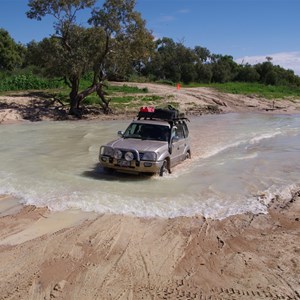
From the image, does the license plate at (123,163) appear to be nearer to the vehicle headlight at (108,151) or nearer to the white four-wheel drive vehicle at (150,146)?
the white four-wheel drive vehicle at (150,146)

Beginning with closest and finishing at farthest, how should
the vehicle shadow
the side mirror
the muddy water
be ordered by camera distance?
the muddy water → the vehicle shadow → the side mirror

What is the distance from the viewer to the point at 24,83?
37625 millimetres

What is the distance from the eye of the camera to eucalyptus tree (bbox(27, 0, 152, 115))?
27609mm

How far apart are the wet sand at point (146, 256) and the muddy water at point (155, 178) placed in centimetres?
70

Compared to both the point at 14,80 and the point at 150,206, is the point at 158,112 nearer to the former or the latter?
the point at 150,206

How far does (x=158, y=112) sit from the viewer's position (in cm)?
1327

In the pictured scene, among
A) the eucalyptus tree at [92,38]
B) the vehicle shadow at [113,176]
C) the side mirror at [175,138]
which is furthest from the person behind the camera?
the eucalyptus tree at [92,38]

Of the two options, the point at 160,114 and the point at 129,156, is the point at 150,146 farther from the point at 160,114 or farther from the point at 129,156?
the point at 160,114

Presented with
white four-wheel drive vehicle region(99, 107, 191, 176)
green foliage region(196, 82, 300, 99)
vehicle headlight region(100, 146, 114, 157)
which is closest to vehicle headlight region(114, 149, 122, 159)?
white four-wheel drive vehicle region(99, 107, 191, 176)

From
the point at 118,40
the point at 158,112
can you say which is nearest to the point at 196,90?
the point at 118,40

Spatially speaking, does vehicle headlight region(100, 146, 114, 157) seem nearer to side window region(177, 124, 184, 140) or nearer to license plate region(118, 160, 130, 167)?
license plate region(118, 160, 130, 167)

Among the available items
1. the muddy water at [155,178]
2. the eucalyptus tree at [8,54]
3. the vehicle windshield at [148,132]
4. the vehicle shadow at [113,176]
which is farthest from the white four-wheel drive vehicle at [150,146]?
the eucalyptus tree at [8,54]

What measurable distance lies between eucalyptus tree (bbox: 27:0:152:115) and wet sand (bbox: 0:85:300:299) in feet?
66.8

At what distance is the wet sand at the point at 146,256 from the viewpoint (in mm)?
5371
